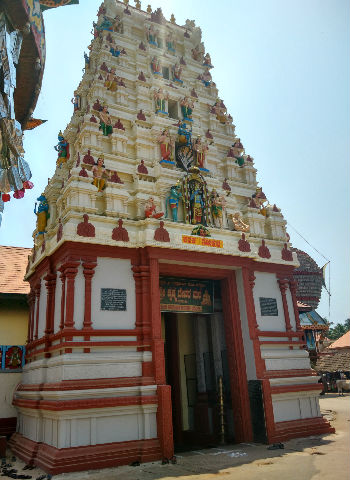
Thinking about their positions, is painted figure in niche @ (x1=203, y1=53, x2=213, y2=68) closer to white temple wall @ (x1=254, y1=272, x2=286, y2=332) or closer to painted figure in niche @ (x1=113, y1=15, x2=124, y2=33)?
painted figure in niche @ (x1=113, y1=15, x2=124, y2=33)

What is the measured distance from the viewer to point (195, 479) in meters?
7.80

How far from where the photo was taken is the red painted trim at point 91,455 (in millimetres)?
8408

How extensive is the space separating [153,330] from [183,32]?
13602 mm

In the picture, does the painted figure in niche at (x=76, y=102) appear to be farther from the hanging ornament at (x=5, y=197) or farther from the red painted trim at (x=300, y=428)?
the red painted trim at (x=300, y=428)

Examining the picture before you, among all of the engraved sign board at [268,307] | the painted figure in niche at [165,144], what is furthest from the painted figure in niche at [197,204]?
the engraved sign board at [268,307]

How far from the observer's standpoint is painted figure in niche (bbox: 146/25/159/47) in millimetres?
15945

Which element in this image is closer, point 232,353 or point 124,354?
point 124,354

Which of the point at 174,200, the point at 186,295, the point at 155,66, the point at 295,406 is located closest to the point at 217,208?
the point at 174,200

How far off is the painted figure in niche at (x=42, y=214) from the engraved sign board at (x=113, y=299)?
3995 mm

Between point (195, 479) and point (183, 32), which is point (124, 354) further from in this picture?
point (183, 32)

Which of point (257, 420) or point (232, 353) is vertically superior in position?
point (232, 353)

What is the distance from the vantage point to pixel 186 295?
41.9 ft

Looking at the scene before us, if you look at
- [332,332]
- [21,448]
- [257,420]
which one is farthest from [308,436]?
[332,332]

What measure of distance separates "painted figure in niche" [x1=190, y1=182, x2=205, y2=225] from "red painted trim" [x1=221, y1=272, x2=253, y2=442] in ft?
7.10
